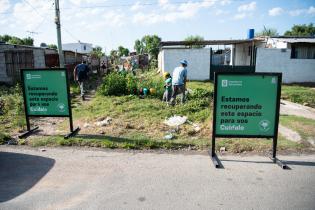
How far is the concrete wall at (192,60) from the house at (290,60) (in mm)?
3492

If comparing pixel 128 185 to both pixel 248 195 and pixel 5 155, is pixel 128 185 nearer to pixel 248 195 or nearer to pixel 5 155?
pixel 248 195

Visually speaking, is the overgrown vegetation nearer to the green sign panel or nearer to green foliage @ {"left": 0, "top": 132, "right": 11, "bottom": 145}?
green foliage @ {"left": 0, "top": 132, "right": 11, "bottom": 145}

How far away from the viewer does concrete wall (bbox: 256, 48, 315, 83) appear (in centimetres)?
1812

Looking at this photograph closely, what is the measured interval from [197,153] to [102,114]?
13.3ft

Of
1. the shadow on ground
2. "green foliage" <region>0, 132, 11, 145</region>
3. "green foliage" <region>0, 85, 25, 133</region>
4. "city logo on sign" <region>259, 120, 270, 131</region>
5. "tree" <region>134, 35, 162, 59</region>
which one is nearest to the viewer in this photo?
the shadow on ground

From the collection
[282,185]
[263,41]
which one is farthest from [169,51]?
[282,185]

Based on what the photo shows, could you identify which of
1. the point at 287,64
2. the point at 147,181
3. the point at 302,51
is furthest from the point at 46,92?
the point at 302,51

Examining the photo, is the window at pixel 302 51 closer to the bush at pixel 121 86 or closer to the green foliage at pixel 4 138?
the bush at pixel 121 86

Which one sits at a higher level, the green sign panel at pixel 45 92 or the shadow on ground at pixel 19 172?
the green sign panel at pixel 45 92

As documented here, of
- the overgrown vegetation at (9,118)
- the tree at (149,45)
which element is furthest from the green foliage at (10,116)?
the tree at (149,45)

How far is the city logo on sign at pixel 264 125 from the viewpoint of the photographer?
5.14 m

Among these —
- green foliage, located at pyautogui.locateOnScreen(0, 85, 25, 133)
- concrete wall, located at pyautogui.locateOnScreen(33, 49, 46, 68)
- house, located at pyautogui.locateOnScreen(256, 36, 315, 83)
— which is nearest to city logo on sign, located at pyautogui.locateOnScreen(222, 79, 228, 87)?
green foliage, located at pyautogui.locateOnScreen(0, 85, 25, 133)

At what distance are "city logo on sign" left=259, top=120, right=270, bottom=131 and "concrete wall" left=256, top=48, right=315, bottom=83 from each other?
14.5 meters

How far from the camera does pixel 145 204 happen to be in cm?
354
